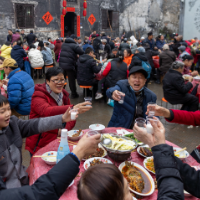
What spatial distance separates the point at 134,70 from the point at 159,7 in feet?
73.6

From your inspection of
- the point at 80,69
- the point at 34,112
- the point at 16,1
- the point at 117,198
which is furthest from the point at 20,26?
the point at 117,198

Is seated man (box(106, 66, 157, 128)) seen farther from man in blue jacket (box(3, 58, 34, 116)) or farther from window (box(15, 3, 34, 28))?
window (box(15, 3, 34, 28))

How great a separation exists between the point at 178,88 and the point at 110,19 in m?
16.6

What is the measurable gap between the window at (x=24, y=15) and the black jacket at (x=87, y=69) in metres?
9.94

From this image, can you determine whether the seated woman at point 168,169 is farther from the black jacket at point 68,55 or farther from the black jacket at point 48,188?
the black jacket at point 68,55

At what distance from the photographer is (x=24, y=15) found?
14297 millimetres

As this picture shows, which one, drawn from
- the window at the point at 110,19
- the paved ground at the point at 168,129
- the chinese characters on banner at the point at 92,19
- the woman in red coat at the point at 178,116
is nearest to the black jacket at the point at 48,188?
the woman in red coat at the point at 178,116

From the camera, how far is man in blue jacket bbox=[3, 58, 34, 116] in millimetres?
3965

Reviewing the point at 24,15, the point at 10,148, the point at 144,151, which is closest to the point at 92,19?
the point at 24,15

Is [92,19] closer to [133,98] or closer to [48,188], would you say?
[133,98]

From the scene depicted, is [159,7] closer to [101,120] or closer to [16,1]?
[16,1]

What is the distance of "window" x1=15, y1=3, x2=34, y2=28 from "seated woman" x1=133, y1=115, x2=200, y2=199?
49.0ft

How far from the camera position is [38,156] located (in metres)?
2.05

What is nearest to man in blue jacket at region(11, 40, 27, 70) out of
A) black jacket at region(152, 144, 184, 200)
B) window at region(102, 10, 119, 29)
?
black jacket at region(152, 144, 184, 200)
